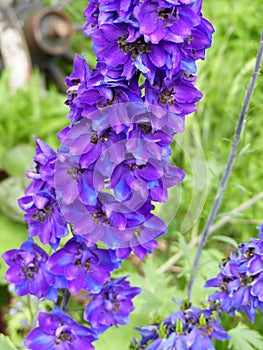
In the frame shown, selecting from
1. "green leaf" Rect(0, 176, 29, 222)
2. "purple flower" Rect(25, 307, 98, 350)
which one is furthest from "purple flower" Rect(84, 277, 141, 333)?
"green leaf" Rect(0, 176, 29, 222)

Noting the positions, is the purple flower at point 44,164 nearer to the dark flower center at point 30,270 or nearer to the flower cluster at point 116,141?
the flower cluster at point 116,141

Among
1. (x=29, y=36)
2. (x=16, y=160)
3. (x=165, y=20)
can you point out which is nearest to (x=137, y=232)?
(x=165, y=20)

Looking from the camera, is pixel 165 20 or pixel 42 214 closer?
pixel 165 20

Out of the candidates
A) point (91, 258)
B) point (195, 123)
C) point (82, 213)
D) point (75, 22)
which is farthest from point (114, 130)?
point (75, 22)

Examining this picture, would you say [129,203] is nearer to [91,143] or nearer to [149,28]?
[91,143]

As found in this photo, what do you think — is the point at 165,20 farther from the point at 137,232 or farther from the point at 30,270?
the point at 30,270

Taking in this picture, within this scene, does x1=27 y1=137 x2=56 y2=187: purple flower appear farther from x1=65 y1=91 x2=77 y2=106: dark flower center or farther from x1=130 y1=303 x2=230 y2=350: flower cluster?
x1=130 y1=303 x2=230 y2=350: flower cluster
